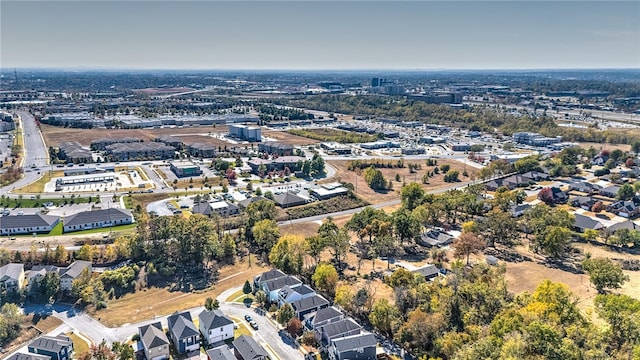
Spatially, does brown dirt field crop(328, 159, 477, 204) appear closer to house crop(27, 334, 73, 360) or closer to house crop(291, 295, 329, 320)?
house crop(291, 295, 329, 320)

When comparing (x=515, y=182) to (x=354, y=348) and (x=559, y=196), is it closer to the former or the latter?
(x=559, y=196)

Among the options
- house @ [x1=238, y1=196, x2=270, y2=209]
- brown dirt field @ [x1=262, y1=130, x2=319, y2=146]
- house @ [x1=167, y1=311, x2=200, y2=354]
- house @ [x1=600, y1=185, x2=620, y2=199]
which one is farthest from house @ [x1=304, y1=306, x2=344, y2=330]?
brown dirt field @ [x1=262, y1=130, x2=319, y2=146]

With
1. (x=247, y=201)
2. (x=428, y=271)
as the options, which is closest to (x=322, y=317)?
(x=428, y=271)

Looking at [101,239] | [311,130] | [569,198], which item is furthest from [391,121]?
[101,239]

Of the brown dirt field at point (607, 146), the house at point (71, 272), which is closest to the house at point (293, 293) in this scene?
the house at point (71, 272)

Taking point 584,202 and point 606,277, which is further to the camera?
point 584,202

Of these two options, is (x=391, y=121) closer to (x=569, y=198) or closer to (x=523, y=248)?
(x=569, y=198)
